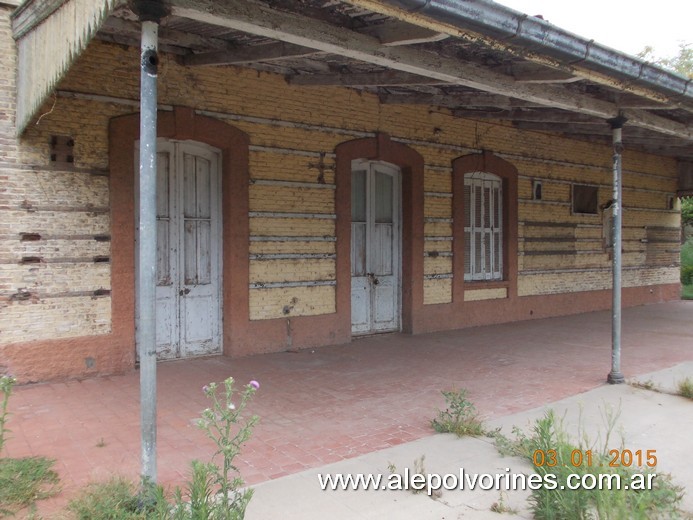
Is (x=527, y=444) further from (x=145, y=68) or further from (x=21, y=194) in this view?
(x=21, y=194)

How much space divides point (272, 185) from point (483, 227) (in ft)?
16.4

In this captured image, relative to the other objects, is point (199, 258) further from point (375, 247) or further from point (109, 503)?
point (109, 503)

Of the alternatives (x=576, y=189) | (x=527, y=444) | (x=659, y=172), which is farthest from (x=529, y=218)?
(x=527, y=444)

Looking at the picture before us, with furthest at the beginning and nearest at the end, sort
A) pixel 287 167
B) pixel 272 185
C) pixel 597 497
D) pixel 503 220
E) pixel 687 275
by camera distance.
→ 1. pixel 687 275
2. pixel 503 220
3. pixel 287 167
4. pixel 272 185
5. pixel 597 497

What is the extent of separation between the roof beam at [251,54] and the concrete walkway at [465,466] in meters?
3.85

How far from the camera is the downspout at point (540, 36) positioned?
4094 mm

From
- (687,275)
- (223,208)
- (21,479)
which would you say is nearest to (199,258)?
(223,208)

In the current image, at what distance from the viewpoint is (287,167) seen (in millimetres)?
8398

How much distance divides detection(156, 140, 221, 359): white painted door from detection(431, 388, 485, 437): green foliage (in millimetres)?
3865

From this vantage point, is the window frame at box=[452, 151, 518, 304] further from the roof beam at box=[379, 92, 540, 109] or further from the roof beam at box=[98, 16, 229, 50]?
the roof beam at box=[98, 16, 229, 50]

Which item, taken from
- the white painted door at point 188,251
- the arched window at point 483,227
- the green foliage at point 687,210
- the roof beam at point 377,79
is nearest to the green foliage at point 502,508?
the roof beam at point 377,79

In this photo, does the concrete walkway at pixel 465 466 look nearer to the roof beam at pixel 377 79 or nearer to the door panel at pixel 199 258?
the roof beam at pixel 377 79

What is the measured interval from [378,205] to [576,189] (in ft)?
19.2

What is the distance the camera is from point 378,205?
9953 millimetres
